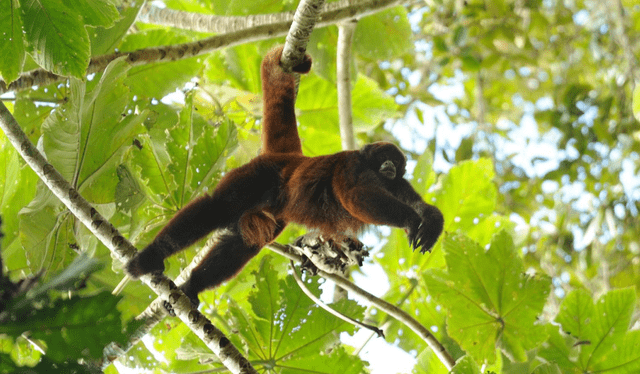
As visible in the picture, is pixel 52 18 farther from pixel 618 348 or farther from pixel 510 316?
pixel 618 348

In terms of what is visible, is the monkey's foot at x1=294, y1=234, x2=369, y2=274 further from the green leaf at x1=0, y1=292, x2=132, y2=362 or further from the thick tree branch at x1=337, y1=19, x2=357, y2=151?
the green leaf at x1=0, y1=292, x2=132, y2=362

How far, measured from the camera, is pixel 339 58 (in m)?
4.05

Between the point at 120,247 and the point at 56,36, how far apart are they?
3.13ft

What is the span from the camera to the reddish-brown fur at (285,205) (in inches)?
105

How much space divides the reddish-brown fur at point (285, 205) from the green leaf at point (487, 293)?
44cm

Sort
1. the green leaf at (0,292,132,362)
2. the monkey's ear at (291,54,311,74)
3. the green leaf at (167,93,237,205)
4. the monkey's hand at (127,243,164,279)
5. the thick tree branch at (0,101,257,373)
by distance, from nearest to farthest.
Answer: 1. the green leaf at (0,292,132,362)
2. the thick tree branch at (0,101,257,373)
3. the monkey's hand at (127,243,164,279)
4. the green leaf at (167,93,237,205)
5. the monkey's ear at (291,54,311,74)

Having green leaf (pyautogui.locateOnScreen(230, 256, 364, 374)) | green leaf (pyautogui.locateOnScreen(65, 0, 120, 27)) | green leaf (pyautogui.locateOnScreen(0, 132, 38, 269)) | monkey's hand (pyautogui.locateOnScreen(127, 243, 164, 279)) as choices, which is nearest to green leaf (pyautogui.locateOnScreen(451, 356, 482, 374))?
green leaf (pyautogui.locateOnScreen(230, 256, 364, 374))

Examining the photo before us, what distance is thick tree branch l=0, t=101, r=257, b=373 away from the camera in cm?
219

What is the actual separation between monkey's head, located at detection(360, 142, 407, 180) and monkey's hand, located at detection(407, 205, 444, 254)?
14.2 inches

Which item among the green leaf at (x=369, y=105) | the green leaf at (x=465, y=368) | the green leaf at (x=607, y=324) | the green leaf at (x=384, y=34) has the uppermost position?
the green leaf at (x=384, y=34)

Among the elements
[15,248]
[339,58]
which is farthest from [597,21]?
[15,248]

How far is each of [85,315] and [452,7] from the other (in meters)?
5.36

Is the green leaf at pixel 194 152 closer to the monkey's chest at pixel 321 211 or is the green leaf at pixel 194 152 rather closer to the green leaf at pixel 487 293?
the monkey's chest at pixel 321 211

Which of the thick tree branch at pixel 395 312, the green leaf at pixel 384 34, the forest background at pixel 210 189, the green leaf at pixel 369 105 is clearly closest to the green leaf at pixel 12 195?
the forest background at pixel 210 189
